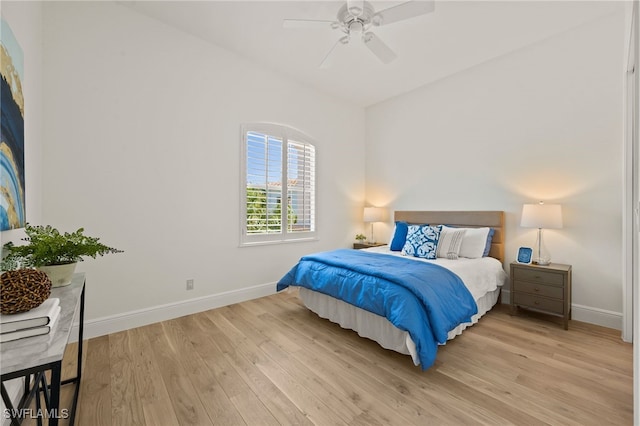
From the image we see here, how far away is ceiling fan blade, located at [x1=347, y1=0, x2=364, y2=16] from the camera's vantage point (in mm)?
2263

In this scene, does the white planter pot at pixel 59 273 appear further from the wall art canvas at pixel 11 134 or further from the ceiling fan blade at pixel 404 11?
the ceiling fan blade at pixel 404 11

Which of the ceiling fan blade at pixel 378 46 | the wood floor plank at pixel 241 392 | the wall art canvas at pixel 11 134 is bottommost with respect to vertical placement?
the wood floor plank at pixel 241 392

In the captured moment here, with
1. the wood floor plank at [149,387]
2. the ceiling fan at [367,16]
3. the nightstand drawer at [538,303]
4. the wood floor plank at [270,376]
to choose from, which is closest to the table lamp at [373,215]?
the nightstand drawer at [538,303]

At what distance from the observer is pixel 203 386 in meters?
1.89

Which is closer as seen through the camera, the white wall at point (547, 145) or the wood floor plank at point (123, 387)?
the wood floor plank at point (123, 387)

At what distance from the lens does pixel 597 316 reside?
9.26ft

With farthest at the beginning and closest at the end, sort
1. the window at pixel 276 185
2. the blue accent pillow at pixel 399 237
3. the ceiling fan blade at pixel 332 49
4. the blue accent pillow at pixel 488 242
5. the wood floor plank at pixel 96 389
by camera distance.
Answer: the blue accent pillow at pixel 399 237 < the window at pixel 276 185 < the blue accent pillow at pixel 488 242 < the ceiling fan blade at pixel 332 49 < the wood floor plank at pixel 96 389

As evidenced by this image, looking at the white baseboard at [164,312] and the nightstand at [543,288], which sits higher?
the nightstand at [543,288]

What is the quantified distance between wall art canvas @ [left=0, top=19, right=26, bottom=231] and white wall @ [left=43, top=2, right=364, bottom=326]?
0.73 m

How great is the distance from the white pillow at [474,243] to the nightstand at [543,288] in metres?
0.37

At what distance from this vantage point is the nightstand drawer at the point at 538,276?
2.75m

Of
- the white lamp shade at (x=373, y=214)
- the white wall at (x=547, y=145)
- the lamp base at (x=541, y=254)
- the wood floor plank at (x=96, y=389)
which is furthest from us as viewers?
the white lamp shade at (x=373, y=214)

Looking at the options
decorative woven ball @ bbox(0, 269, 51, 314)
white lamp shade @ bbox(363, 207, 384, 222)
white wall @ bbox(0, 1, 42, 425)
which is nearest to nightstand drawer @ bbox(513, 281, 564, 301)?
white lamp shade @ bbox(363, 207, 384, 222)

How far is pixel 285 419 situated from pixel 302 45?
3512 millimetres
